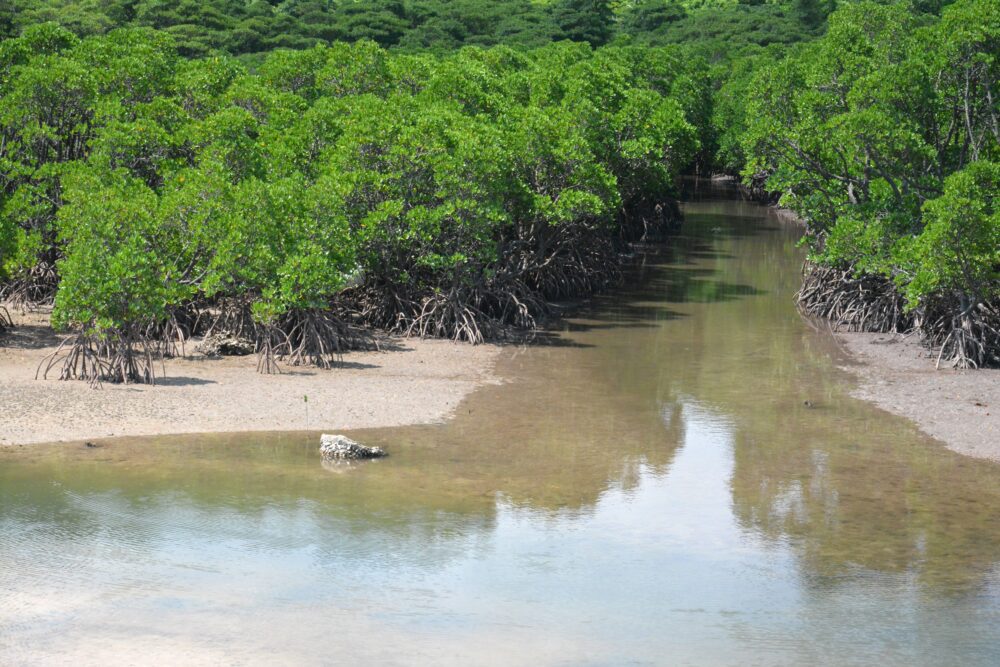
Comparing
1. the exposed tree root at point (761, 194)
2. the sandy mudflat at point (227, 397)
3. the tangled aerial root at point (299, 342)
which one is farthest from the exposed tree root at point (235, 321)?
the exposed tree root at point (761, 194)

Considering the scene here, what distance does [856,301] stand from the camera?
3120 cm

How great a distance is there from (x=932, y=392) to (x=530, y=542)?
36.6 feet

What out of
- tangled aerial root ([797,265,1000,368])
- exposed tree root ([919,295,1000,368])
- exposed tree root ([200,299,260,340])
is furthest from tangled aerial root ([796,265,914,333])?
exposed tree root ([200,299,260,340])

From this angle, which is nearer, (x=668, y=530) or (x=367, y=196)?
(x=668, y=530)

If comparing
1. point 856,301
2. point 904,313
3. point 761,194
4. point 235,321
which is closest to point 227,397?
point 235,321

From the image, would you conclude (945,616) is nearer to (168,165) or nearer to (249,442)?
(249,442)

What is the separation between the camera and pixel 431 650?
12.4 meters

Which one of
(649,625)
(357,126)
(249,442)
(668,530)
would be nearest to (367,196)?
(357,126)

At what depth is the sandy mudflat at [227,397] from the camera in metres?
19.8

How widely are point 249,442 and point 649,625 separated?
27.6ft

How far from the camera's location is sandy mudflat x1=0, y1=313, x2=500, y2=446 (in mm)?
19812

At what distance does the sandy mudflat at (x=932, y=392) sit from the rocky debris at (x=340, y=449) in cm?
948

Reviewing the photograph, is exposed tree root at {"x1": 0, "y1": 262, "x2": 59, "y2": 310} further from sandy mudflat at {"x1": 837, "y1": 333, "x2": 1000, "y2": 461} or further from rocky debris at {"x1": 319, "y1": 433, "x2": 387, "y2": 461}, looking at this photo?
sandy mudflat at {"x1": 837, "y1": 333, "x2": 1000, "y2": 461}

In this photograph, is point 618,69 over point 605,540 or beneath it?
over
